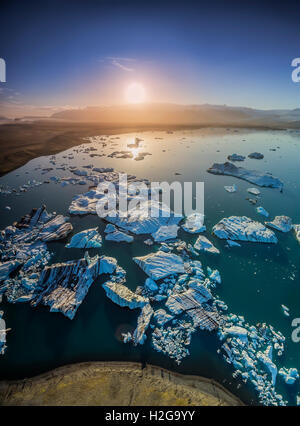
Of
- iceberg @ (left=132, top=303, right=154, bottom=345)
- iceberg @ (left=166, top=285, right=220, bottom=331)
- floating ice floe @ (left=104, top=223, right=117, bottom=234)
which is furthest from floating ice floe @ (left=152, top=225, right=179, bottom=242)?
iceberg @ (left=132, top=303, right=154, bottom=345)

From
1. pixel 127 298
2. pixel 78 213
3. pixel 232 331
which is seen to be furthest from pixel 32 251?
pixel 232 331

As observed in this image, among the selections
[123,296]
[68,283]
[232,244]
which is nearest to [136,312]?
[123,296]

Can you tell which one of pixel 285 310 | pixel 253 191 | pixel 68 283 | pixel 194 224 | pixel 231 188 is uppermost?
pixel 231 188

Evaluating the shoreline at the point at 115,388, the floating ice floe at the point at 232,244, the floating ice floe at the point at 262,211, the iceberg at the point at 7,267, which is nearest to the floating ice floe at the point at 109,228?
the iceberg at the point at 7,267

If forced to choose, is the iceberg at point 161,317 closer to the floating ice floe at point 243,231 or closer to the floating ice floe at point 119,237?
the floating ice floe at point 119,237

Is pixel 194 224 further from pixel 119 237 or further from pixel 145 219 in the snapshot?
pixel 119 237
